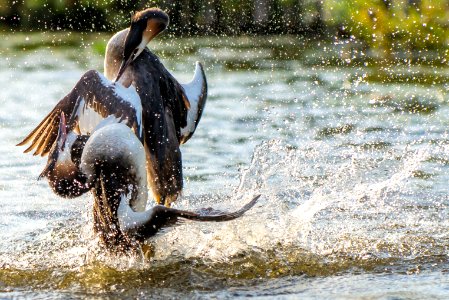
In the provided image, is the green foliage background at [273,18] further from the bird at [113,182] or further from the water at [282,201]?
the bird at [113,182]

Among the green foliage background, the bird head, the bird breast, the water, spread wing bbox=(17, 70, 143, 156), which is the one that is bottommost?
the water

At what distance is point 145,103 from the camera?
21.8ft

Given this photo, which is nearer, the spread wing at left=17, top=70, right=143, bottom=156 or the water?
Answer: the water

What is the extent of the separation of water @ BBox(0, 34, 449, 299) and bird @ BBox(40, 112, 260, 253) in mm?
241

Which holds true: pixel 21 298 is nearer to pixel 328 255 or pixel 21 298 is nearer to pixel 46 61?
pixel 328 255

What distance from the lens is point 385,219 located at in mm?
7191

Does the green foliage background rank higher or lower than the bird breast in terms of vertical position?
higher

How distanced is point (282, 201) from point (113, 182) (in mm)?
1746

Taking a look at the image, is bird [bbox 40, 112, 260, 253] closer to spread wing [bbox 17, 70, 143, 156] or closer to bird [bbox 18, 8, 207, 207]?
spread wing [bbox 17, 70, 143, 156]

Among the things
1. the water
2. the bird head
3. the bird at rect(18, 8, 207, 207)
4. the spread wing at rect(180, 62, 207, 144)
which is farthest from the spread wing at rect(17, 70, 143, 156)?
the spread wing at rect(180, 62, 207, 144)

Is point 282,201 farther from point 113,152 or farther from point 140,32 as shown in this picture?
point 113,152

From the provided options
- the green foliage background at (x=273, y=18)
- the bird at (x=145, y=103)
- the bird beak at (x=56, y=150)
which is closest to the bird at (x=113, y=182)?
the bird beak at (x=56, y=150)

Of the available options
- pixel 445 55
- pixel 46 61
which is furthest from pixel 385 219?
pixel 46 61

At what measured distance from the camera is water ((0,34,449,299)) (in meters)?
5.97
